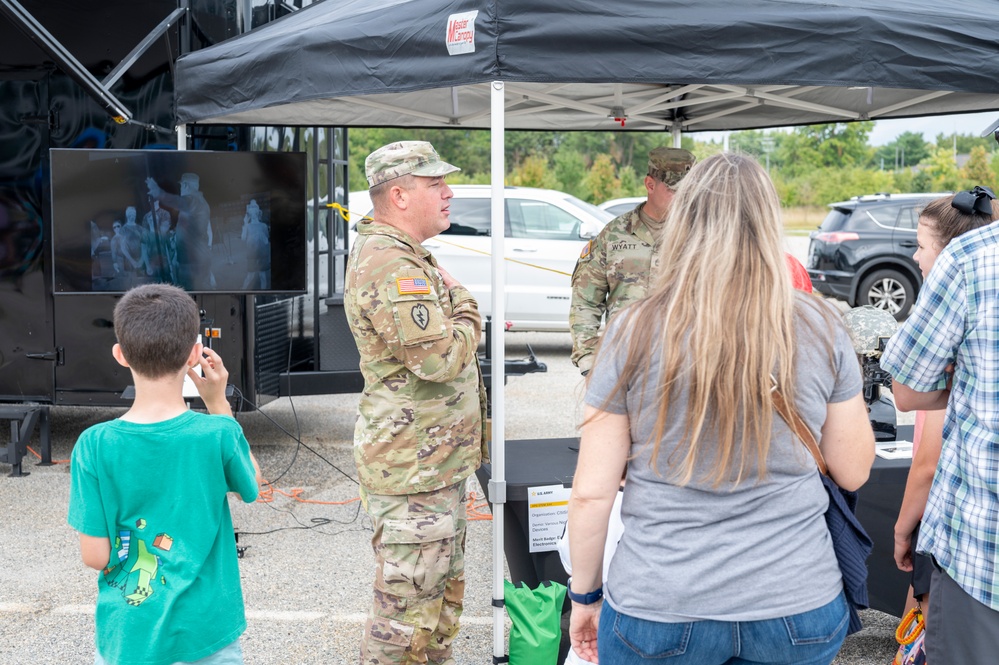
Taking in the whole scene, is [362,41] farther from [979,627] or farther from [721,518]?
[979,627]

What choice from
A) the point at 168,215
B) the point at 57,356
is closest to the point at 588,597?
the point at 168,215

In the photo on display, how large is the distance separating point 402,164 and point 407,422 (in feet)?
2.58

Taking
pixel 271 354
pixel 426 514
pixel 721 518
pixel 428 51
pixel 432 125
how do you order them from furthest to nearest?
pixel 271 354 < pixel 432 125 < pixel 428 51 < pixel 426 514 < pixel 721 518

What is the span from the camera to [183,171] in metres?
4.78

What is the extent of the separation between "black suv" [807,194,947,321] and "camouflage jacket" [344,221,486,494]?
1077cm

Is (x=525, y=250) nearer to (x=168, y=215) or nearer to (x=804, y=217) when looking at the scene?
(x=168, y=215)

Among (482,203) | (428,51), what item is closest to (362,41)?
(428,51)

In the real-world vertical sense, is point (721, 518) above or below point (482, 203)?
below

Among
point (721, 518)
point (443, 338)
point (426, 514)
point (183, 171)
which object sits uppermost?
point (183, 171)

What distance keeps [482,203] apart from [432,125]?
5.19 meters

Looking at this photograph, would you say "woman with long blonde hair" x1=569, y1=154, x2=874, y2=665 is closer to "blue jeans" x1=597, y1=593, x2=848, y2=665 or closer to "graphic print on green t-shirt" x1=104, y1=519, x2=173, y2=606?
"blue jeans" x1=597, y1=593, x2=848, y2=665

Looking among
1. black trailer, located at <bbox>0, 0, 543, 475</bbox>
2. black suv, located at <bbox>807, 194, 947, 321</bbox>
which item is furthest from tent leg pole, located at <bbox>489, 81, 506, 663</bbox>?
black suv, located at <bbox>807, 194, 947, 321</bbox>

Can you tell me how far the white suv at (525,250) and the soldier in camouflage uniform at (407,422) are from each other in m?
6.89

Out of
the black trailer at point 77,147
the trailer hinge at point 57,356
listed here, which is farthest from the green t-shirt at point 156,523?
the trailer hinge at point 57,356
